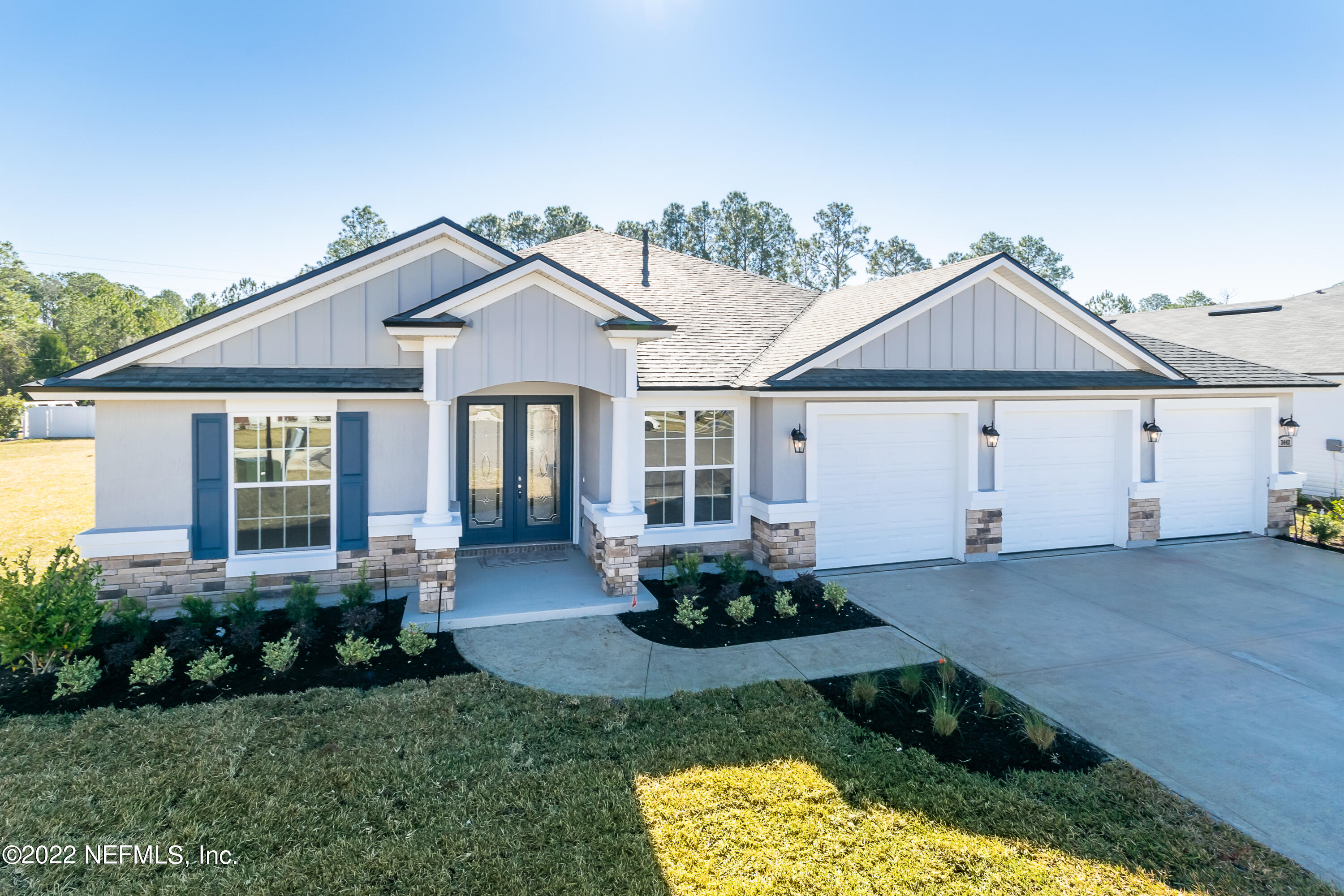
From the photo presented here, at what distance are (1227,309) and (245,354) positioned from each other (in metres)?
27.4

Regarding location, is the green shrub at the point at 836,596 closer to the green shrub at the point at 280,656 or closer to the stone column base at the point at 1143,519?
the green shrub at the point at 280,656

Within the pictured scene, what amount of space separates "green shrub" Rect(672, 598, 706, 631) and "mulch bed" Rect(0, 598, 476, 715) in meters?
2.36

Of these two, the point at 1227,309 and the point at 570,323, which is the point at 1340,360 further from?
the point at 570,323

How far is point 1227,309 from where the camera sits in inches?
859

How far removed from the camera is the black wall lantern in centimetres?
936

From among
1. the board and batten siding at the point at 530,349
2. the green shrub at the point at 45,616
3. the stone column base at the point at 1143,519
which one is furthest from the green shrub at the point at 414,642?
the stone column base at the point at 1143,519

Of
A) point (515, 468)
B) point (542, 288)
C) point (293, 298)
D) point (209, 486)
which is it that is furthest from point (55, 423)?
point (542, 288)

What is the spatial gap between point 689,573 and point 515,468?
3.42 meters

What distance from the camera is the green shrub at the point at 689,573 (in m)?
8.52

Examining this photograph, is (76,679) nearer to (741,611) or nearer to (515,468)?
(515,468)

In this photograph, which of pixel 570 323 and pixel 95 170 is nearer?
pixel 570 323

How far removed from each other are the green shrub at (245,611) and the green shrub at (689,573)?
15.5 ft

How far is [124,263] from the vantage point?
2195 inches

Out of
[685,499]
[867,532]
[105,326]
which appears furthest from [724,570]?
[105,326]
